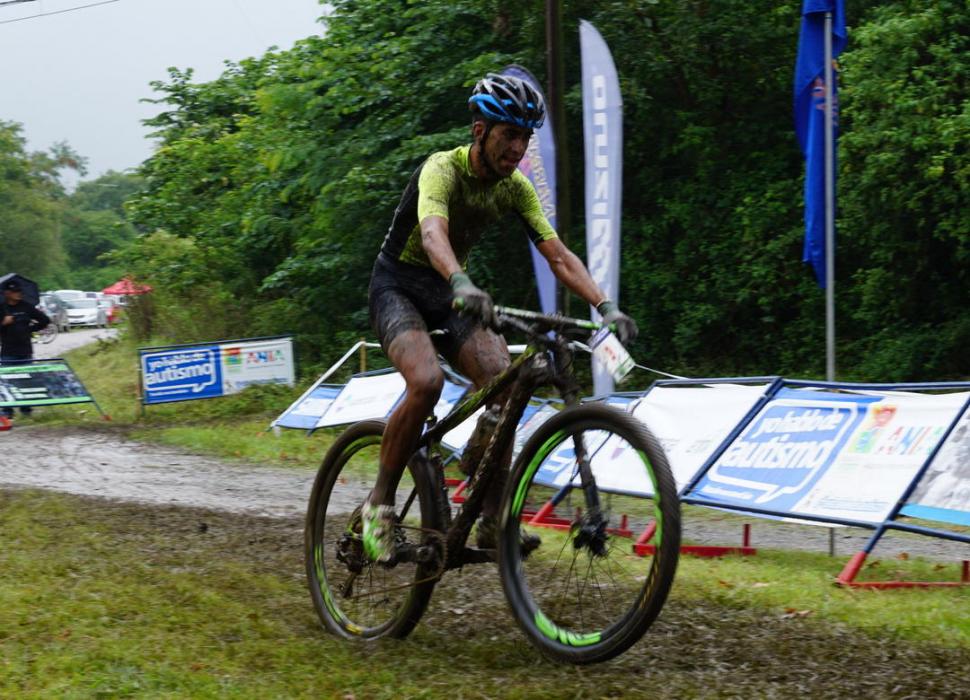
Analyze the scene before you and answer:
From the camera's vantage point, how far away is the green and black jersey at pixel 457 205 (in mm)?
4984

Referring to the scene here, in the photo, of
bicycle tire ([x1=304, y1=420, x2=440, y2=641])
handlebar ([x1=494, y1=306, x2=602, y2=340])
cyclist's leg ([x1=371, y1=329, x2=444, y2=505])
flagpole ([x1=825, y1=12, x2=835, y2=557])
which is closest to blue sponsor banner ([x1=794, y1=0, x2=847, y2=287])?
flagpole ([x1=825, y1=12, x2=835, y2=557])

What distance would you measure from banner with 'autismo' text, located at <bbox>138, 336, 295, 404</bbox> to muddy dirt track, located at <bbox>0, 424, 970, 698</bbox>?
262 inches

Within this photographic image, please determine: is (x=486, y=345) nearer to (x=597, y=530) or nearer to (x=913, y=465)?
(x=597, y=530)

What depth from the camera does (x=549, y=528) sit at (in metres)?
5.55

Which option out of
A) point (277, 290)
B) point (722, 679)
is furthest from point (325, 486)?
point (277, 290)

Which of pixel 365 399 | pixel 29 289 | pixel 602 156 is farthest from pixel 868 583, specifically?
pixel 29 289

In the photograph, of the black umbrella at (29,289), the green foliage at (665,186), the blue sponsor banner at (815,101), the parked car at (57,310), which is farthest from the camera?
the parked car at (57,310)

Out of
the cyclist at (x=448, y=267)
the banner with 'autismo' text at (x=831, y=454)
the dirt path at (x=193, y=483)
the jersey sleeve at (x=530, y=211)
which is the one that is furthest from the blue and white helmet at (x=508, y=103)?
the banner with 'autismo' text at (x=831, y=454)

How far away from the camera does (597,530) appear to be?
4.53m

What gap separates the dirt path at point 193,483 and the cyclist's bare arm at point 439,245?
72.6 inches

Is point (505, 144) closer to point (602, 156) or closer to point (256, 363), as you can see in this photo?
point (602, 156)

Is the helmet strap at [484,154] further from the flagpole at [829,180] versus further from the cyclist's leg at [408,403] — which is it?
the flagpole at [829,180]

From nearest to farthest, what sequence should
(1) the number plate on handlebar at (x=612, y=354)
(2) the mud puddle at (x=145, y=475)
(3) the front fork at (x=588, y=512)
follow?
1. (1) the number plate on handlebar at (x=612, y=354)
2. (3) the front fork at (x=588, y=512)
3. (2) the mud puddle at (x=145, y=475)

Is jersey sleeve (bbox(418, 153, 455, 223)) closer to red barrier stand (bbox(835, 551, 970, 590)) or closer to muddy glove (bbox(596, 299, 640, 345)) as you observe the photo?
muddy glove (bbox(596, 299, 640, 345))
